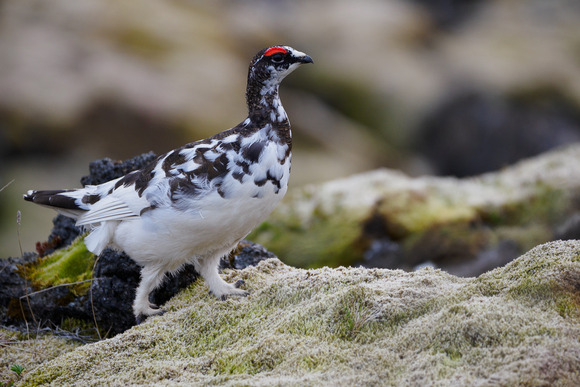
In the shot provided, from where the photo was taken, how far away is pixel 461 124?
16016mm

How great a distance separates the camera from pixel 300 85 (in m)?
18.7

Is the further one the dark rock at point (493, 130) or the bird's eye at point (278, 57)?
the dark rock at point (493, 130)

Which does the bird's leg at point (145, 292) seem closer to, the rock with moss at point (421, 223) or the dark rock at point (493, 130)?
the rock with moss at point (421, 223)

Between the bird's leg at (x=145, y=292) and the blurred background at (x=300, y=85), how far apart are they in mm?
7556

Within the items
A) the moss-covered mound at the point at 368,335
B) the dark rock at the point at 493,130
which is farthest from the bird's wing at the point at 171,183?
the dark rock at the point at 493,130

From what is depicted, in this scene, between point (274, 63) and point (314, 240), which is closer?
point (274, 63)

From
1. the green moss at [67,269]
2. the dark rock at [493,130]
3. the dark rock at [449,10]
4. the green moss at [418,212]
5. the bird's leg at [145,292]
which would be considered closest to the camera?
the bird's leg at [145,292]

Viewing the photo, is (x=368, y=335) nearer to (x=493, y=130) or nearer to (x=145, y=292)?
(x=145, y=292)

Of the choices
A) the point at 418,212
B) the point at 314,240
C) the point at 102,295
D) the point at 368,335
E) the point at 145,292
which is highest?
the point at 418,212

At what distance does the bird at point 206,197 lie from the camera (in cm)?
413

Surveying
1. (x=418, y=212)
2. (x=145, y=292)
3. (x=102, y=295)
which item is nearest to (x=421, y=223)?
(x=418, y=212)

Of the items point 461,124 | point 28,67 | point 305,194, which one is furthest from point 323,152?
point 28,67

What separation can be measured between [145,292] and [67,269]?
3.53ft

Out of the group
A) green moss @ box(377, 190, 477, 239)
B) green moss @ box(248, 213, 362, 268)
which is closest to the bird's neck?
green moss @ box(248, 213, 362, 268)
